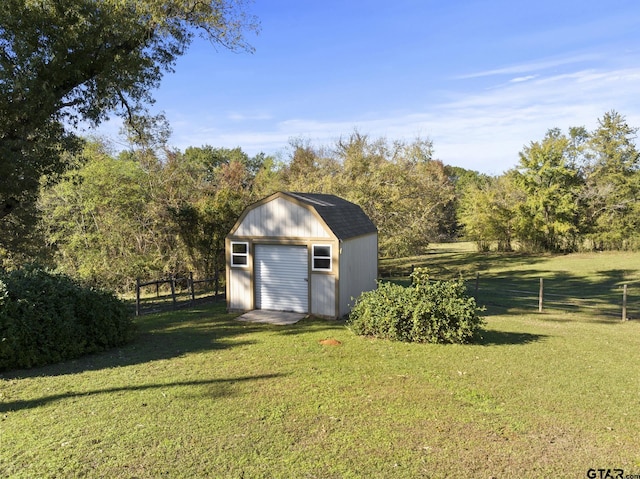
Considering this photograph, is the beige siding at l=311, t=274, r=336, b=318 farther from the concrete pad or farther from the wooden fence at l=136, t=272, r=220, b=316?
the wooden fence at l=136, t=272, r=220, b=316

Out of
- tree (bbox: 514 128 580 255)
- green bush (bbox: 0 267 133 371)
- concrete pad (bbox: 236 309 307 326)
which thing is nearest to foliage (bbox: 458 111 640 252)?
tree (bbox: 514 128 580 255)

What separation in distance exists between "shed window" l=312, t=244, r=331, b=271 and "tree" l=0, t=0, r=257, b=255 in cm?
736

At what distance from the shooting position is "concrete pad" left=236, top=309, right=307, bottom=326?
475 inches

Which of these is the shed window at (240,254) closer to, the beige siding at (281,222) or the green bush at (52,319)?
the beige siding at (281,222)

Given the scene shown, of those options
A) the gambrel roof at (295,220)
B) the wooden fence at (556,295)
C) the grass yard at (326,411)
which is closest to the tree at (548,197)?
the wooden fence at (556,295)

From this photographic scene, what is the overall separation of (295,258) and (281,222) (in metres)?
1.17

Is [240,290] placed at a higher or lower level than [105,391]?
higher

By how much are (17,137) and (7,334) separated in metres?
6.24

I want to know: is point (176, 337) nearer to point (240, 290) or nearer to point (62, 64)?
point (240, 290)

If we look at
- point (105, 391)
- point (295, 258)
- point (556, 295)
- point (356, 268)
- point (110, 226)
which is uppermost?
point (110, 226)

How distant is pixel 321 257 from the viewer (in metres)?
12.4

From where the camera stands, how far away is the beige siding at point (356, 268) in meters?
12.6

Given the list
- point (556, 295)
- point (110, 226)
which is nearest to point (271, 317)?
point (556, 295)

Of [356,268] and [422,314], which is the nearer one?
[422,314]
